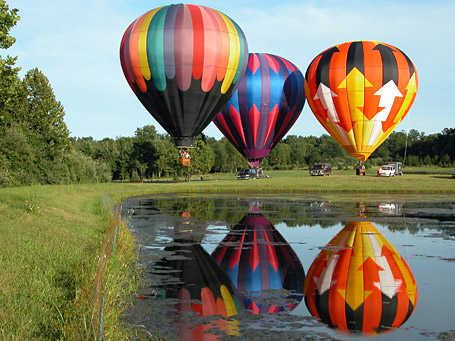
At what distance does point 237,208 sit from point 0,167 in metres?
18.1

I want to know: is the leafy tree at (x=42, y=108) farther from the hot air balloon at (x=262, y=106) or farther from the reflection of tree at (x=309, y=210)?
the reflection of tree at (x=309, y=210)

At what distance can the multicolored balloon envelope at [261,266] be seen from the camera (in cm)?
1177

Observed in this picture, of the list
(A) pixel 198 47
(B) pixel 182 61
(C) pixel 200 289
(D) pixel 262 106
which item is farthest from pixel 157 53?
(C) pixel 200 289

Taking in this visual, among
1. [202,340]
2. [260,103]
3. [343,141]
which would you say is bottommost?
[202,340]

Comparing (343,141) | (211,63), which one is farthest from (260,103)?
(211,63)

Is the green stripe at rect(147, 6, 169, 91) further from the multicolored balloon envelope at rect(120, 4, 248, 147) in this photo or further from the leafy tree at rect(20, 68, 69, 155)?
the leafy tree at rect(20, 68, 69, 155)

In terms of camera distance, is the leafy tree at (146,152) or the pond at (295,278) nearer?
the pond at (295,278)

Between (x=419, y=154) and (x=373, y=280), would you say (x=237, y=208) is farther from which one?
(x=419, y=154)

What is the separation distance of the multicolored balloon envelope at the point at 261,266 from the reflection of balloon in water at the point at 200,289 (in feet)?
0.93

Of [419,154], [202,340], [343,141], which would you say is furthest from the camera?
[419,154]

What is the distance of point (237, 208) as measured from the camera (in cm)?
3203

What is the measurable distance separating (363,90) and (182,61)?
1580 centimetres

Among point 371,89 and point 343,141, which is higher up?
point 371,89

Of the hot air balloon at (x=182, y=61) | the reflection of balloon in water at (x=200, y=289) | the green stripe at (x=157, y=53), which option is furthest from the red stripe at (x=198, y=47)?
the reflection of balloon in water at (x=200, y=289)
